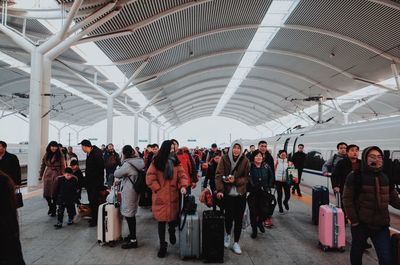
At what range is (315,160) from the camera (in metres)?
12.3

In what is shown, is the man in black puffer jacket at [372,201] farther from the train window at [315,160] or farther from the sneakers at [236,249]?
the train window at [315,160]

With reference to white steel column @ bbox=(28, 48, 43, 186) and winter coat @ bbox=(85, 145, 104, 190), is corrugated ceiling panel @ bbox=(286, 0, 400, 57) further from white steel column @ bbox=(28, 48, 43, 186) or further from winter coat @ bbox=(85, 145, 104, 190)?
winter coat @ bbox=(85, 145, 104, 190)

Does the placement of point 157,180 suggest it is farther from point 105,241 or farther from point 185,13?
point 185,13

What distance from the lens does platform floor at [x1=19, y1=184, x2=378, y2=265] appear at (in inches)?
163

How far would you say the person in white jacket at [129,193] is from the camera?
462 cm

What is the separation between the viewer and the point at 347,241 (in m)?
5.04

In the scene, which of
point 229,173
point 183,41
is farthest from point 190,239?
point 183,41

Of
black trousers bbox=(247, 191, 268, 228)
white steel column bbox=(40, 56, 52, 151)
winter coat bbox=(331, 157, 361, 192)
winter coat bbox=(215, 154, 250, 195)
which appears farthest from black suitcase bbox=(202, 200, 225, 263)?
white steel column bbox=(40, 56, 52, 151)

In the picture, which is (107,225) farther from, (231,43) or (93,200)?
(231,43)

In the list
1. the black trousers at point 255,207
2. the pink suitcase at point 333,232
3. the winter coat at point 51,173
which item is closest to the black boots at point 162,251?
the black trousers at point 255,207

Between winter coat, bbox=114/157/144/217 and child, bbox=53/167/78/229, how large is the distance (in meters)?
1.62

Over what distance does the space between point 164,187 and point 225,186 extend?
874 mm

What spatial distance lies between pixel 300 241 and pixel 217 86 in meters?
31.6

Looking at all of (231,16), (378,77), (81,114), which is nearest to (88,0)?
(231,16)
